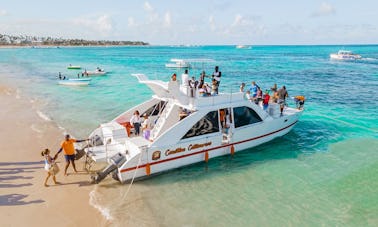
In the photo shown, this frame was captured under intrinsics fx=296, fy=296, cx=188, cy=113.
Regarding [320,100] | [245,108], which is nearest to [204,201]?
[245,108]

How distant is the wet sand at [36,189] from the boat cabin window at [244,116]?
6.22m

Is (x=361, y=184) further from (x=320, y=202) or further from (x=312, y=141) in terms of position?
(x=312, y=141)

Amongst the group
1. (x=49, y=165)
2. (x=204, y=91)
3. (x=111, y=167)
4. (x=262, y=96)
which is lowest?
(x=111, y=167)

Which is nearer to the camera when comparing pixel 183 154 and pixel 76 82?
pixel 183 154

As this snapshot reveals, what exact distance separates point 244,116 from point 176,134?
3449mm

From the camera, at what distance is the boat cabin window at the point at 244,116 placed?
12.3 meters

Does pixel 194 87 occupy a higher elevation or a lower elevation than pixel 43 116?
higher

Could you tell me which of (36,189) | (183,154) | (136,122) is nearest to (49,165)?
(36,189)

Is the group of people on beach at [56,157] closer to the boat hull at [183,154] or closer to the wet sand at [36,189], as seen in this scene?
the wet sand at [36,189]

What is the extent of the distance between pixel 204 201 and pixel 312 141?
7.92 meters

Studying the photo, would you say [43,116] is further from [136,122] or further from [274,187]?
[274,187]

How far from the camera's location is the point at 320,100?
24.8 m

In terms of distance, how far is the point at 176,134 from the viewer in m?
10.7

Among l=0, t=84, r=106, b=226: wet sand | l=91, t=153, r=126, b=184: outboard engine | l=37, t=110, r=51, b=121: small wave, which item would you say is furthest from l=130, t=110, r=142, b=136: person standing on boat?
l=37, t=110, r=51, b=121: small wave
